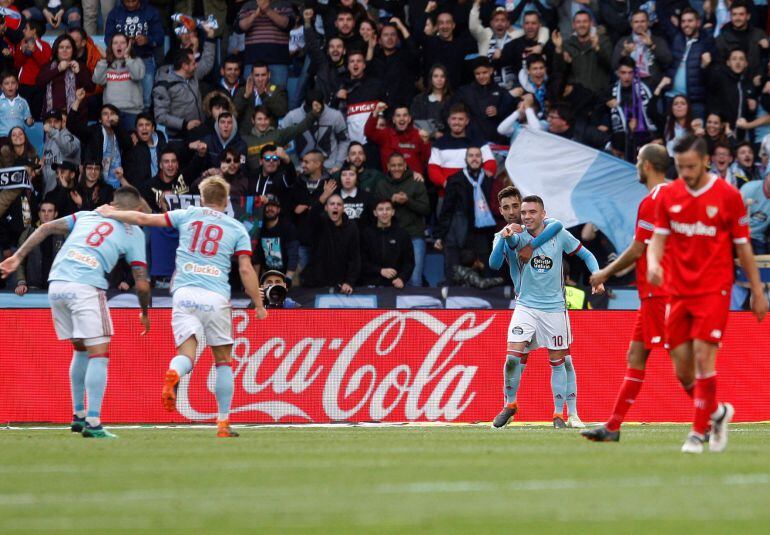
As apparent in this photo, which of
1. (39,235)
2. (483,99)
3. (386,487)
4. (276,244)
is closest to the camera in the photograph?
(386,487)

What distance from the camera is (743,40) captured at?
21.0 metres

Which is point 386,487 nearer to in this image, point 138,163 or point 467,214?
point 467,214

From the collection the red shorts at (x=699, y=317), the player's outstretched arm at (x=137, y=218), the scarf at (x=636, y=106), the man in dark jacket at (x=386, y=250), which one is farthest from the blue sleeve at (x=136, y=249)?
the scarf at (x=636, y=106)

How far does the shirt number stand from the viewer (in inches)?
467

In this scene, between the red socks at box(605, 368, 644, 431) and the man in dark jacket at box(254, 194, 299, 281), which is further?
the man in dark jacket at box(254, 194, 299, 281)

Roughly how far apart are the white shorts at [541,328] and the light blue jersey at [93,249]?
4152mm

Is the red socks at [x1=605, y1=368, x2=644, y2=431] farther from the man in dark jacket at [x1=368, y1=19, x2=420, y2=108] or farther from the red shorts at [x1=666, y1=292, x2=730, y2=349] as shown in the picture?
the man in dark jacket at [x1=368, y1=19, x2=420, y2=108]

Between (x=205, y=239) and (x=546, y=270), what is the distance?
4149mm

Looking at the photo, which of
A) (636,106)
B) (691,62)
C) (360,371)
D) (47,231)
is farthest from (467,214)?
(47,231)

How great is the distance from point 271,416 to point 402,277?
9.94ft

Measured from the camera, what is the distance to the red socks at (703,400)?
365 inches

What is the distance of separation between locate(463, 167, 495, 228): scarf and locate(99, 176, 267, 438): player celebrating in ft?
25.4

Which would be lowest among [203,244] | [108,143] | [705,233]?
[203,244]

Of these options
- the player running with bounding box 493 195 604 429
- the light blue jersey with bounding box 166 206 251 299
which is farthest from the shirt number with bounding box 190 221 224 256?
the player running with bounding box 493 195 604 429
